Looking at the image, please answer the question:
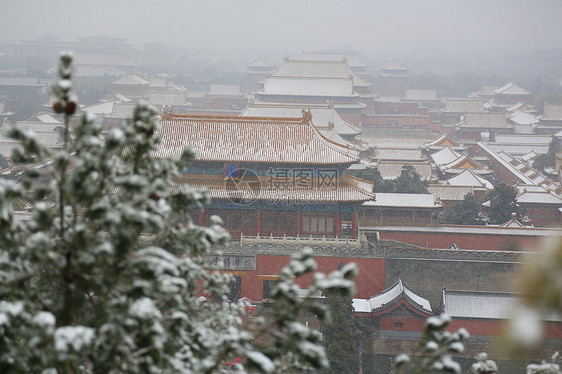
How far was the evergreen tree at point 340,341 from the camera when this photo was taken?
14.0 metres

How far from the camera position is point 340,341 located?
1430cm

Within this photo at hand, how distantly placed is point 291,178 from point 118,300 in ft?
48.8

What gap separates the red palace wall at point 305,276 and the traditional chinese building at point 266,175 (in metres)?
0.81

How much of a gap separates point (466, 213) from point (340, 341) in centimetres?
1234

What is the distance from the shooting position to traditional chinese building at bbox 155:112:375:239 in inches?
750

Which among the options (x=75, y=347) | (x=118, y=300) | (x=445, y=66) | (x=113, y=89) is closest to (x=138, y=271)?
(x=118, y=300)

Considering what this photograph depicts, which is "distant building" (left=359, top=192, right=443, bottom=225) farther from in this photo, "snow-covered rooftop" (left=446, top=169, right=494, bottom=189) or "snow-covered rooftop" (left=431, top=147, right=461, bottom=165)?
"snow-covered rooftop" (left=431, top=147, right=461, bottom=165)

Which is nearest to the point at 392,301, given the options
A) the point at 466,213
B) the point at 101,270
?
the point at 466,213

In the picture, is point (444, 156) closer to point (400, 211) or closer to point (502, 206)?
point (502, 206)

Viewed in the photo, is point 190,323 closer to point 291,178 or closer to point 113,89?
point 291,178

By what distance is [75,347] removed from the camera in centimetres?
414

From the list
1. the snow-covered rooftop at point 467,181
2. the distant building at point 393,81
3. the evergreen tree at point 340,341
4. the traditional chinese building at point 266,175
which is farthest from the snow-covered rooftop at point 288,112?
the distant building at point 393,81

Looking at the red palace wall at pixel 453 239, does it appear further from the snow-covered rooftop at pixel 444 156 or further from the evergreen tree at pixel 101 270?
the evergreen tree at pixel 101 270

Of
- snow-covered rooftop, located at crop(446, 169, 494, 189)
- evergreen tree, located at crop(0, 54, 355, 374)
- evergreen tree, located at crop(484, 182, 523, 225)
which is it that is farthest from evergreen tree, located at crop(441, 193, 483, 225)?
evergreen tree, located at crop(0, 54, 355, 374)
